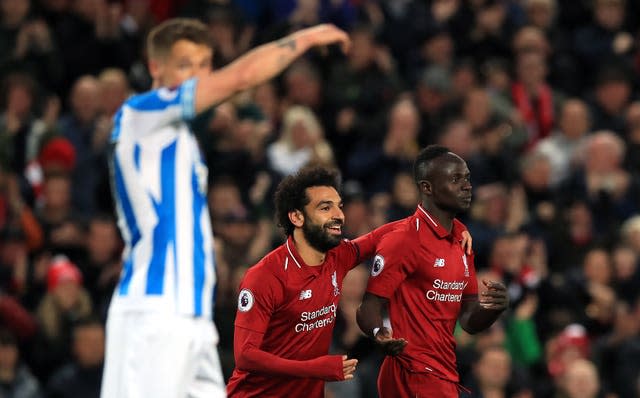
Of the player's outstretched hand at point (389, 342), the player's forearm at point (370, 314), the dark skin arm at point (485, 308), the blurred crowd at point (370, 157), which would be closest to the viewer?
the player's outstretched hand at point (389, 342)

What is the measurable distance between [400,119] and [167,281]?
23.0 feet

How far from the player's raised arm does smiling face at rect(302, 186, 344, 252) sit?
1.14 meters

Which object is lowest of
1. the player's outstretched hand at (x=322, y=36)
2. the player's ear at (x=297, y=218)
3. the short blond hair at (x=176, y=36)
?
the player's ear at (x=297, y=218)

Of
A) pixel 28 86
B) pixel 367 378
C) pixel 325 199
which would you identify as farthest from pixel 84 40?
pixel 325 199

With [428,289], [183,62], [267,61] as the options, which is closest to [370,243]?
[428,289]

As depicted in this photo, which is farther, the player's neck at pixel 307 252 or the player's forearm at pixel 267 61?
the player's neck at pixel 307 252

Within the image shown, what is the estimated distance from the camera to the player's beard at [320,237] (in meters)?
6.55

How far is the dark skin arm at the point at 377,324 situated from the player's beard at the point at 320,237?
1.01ft

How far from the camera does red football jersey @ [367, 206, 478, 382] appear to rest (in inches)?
259

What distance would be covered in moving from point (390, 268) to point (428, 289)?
233 millimetres

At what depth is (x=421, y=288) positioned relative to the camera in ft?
21.8

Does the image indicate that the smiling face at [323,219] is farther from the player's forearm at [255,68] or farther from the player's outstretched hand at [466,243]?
the player's forearm at [255,68]

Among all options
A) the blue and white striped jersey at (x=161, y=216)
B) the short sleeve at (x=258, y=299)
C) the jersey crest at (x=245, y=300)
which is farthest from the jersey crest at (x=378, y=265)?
the blue and white striped jersey at (x=161, y=216)

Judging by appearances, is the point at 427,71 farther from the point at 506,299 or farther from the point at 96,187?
the point at 506,299
